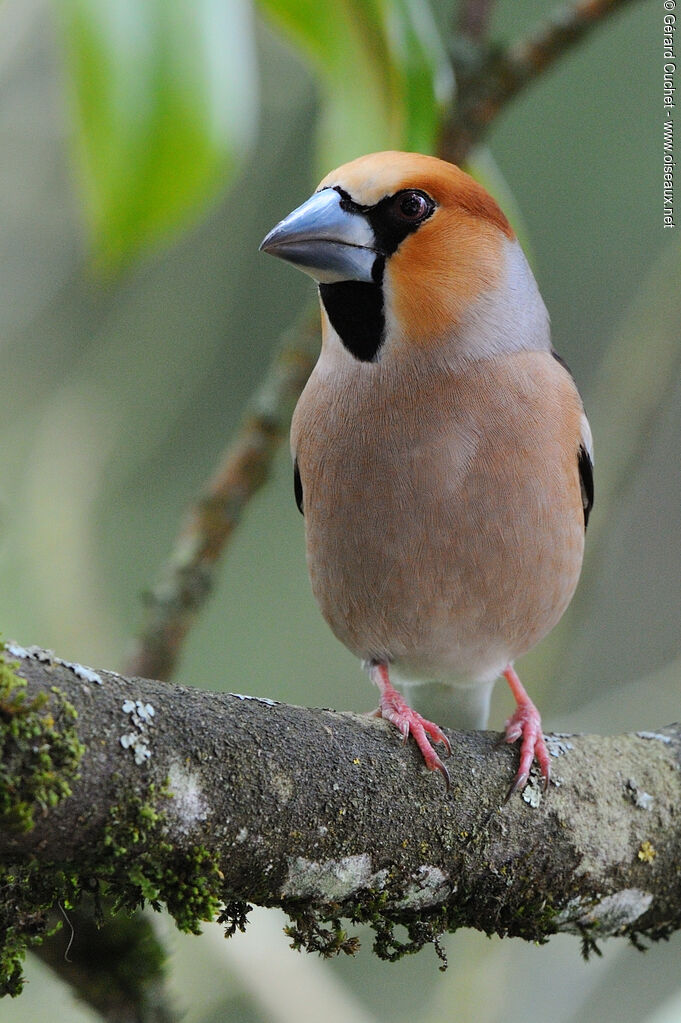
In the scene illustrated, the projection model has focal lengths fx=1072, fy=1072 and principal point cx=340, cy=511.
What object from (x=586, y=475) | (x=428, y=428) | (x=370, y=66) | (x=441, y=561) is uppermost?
(x=370, y=66)

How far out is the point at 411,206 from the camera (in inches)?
97.0

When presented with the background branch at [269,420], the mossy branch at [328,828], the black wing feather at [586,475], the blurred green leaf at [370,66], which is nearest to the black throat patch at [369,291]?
the blurred green leaf at [370,66]

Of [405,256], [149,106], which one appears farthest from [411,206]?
[149,106]

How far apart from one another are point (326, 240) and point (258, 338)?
4619 millimetres

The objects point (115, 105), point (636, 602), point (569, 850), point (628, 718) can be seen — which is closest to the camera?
point (569, 850)

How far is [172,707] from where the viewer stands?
1.55 m

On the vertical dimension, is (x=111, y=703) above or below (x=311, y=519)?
below

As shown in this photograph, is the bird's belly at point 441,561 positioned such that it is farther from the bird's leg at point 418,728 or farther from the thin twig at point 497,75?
the thin twig at point 497,75

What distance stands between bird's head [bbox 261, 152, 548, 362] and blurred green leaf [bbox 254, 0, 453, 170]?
0.53 feet

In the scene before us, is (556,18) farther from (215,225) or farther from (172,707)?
(215,225)

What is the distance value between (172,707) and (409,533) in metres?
0.98

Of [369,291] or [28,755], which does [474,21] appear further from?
[28,755]

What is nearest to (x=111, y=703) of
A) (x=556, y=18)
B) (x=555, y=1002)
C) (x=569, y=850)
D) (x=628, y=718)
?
(x=569, y=850)

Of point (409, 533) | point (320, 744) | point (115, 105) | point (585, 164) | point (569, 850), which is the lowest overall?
point (569, 850)
